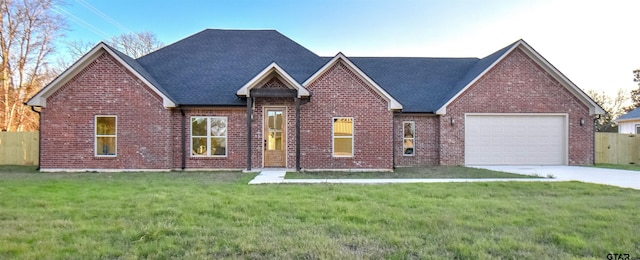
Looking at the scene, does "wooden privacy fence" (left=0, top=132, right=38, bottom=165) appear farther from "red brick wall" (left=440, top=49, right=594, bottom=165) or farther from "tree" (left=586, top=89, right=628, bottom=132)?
"tree" (left=586, top=89, right=628, bottom=132)

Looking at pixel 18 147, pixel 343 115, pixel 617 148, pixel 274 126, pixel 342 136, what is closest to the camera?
pixel 343 115

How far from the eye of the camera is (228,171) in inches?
562

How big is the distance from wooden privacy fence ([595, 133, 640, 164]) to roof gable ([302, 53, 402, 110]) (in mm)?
13232

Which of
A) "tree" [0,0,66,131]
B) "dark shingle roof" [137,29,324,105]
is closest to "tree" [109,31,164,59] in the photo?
"tree" [0,0,66,131]

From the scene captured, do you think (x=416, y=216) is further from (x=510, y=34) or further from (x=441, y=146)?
(x=510, y=34)

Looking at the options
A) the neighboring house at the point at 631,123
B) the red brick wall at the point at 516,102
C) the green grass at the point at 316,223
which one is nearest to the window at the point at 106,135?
the green grass at the point at 316,223

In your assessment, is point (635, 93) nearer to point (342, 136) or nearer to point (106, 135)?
point (342, 136)

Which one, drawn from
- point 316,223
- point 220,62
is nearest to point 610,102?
point 220,62

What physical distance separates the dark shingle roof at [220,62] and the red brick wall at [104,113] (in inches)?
52.5

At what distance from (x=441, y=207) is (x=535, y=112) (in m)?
13.2

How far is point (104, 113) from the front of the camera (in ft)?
46.3

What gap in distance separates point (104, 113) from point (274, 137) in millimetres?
6483

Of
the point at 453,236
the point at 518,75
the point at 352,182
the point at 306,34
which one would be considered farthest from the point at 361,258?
the point at 306,34

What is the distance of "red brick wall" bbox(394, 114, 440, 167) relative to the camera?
1725 cm
